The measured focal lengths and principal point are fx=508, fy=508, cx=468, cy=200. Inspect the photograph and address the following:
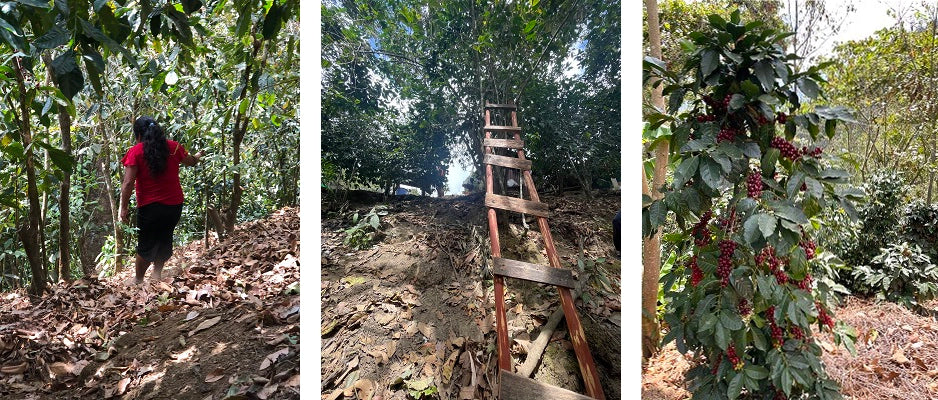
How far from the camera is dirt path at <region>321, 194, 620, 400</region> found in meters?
1.19

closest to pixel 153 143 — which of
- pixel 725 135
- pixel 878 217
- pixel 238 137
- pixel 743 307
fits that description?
pixel 238 137

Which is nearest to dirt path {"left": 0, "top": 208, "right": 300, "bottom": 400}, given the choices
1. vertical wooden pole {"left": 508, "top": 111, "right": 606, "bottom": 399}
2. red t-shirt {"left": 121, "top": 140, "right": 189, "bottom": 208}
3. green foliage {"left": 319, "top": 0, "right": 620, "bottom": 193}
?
red t-shirt {"left": 121, "top": 140, "right": 189, "bottom": 208}

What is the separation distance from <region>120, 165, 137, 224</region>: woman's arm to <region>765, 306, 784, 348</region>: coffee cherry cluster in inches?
64.3

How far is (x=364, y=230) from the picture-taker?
123 centimetres

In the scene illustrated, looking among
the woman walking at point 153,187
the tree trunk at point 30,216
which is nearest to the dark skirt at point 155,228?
the woman walking at point 153,187

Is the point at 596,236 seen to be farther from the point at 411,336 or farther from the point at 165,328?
the point at 165,328

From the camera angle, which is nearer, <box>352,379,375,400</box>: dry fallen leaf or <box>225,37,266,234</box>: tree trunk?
<box>352,379,375,400</box>: dry fallen leaf

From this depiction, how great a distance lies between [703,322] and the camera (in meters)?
1.26

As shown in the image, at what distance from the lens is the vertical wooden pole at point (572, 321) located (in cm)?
134

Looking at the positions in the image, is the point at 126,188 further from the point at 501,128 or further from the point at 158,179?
the point at 501,128

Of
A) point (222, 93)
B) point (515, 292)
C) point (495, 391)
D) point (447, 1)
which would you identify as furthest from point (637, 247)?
point (222, 93)

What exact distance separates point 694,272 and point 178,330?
4.48 ft

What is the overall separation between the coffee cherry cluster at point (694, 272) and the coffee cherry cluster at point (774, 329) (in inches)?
7.0

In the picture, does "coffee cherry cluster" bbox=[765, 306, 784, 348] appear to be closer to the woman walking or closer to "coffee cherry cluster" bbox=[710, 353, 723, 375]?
"coffee cherry cluster" bbox=[710, 353, 723, 375]
